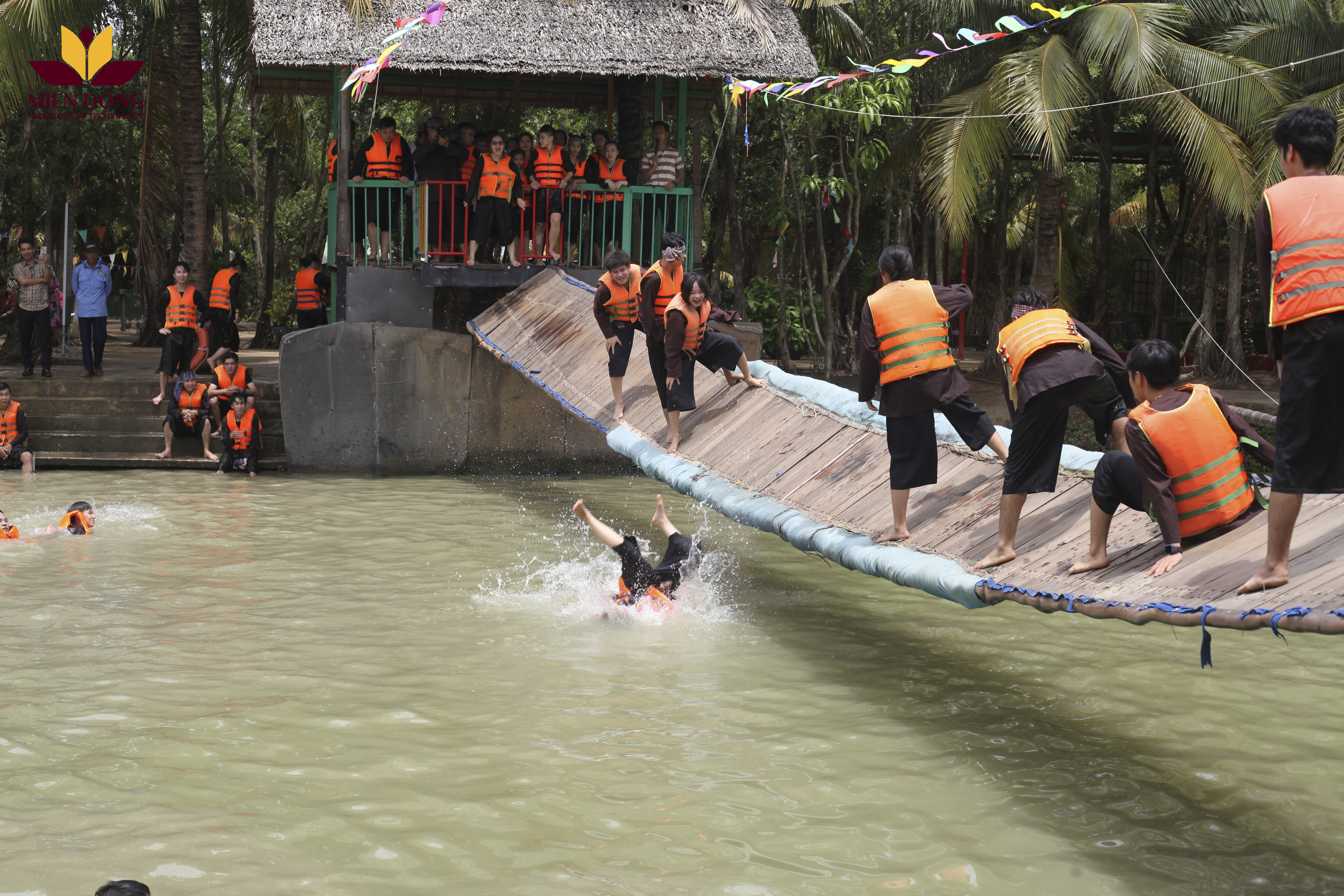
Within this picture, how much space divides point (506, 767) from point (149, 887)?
153 cm

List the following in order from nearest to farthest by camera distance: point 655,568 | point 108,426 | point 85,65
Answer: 1. point 655,568
2. point 108,426
3. point 85,65

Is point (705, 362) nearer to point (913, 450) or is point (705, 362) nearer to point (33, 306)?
point (913, 450)

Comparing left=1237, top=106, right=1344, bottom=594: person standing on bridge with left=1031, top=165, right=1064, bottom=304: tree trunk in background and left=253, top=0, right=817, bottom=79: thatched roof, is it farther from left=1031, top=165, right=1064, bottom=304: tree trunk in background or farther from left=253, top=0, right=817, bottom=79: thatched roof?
left=1031, top=165, right=1064, bottom=304: tree trunk in background

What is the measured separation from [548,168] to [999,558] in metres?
8.65

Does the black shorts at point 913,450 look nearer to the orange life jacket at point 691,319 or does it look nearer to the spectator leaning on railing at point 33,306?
the orange life jacket at point 691,319

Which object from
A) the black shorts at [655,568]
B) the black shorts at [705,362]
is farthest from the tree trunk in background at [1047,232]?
the black shorts at [655,568]

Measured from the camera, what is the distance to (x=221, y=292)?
14062mm

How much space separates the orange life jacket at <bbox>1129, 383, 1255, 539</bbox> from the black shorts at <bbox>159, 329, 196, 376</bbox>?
36.3 ft

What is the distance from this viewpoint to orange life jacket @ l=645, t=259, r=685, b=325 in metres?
8.69

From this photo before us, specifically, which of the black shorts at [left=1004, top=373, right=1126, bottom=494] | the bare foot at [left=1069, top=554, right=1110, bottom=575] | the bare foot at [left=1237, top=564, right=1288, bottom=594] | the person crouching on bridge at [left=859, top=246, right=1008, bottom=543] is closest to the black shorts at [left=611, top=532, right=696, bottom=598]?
the person crouching on bridge at [left=859, top=246, right=1008, bottom=543]

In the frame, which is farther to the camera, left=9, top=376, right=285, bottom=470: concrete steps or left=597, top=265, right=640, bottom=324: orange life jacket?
left=9, top=376, right=285, bottom=470: concrete steps

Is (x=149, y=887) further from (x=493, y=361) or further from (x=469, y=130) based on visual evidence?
(x=469, y=130)

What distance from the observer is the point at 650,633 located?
24.0ft
